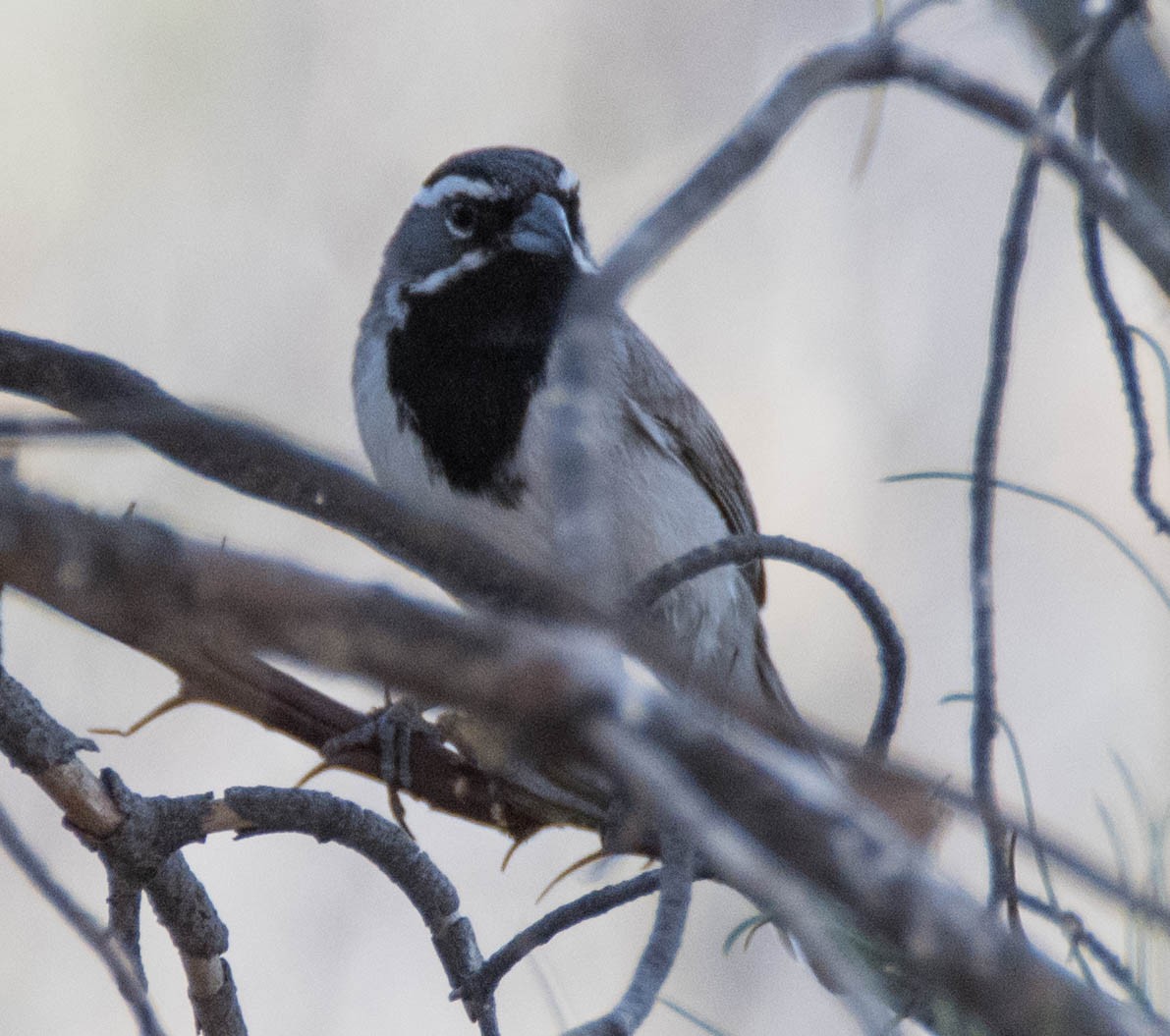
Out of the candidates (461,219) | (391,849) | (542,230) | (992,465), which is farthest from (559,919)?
(461,219)

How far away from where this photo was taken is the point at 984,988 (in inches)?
27.7

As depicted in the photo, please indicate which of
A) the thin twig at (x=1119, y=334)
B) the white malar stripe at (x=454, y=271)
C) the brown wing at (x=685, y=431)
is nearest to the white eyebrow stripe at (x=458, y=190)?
the white malar stripe at (x=454, y=271)

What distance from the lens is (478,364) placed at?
369 centimetres

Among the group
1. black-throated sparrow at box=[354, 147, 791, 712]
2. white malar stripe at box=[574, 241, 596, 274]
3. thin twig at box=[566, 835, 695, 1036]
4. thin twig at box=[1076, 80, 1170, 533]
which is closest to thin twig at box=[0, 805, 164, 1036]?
thin twig at box=[566, 835, 695, 1036]

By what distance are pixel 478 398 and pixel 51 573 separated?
2.94 m

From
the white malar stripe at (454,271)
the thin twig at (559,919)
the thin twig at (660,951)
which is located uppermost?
the white malar stripe at (454,271)

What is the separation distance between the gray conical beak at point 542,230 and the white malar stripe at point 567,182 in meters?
0.13

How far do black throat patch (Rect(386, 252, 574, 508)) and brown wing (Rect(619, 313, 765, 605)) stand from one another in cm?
38

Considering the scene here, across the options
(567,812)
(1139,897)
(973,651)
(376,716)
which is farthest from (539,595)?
(567,812)

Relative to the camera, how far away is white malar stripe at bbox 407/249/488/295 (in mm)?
3908

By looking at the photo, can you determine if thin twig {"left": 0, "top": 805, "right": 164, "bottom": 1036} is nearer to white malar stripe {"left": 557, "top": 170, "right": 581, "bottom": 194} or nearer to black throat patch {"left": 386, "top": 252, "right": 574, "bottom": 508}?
black throat patch {"left": 386, "top": 252, "right": 574, "bottom": 508}

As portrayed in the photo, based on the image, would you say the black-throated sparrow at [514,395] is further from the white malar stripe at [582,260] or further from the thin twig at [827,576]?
the thin twig at [827,576]

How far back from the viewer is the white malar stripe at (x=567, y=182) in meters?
4.04

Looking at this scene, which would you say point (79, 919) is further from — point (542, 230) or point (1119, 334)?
point (542, 230)
